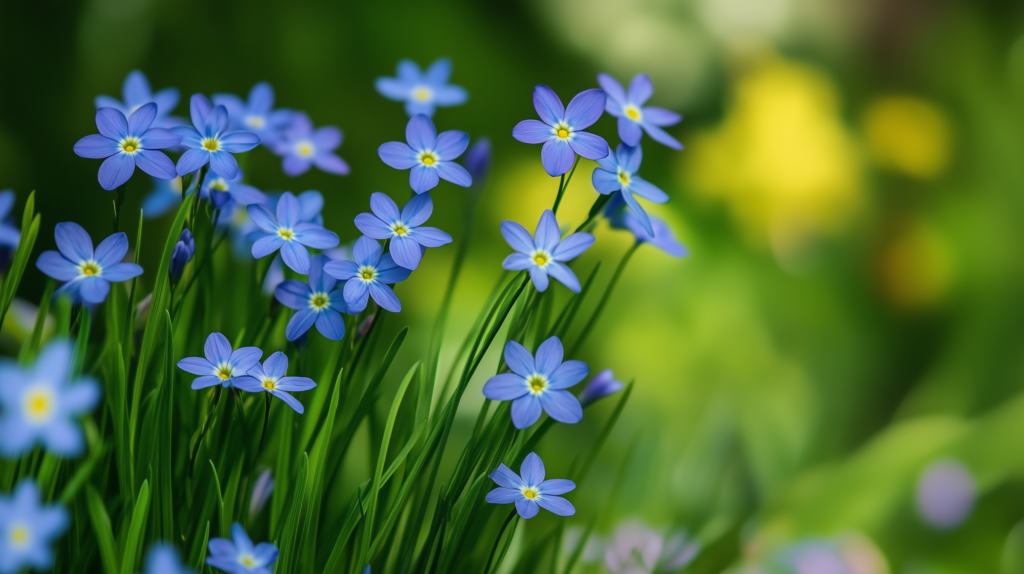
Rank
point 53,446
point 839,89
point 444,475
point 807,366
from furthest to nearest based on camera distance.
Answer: point 839,89 → point 807,366 → point 444,475 → point 53,446

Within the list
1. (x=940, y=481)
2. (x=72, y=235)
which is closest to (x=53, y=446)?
(x=72, y=235)

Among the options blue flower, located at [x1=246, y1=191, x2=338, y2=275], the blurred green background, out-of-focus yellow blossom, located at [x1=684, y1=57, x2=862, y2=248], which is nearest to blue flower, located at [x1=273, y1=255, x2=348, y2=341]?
blue flower, located at [x1=246, y1=191, x2=338, y2=275]

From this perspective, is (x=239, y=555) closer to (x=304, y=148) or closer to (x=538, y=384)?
(x=538, y=384)

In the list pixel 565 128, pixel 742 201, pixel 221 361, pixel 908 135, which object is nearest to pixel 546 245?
pixel 565 128

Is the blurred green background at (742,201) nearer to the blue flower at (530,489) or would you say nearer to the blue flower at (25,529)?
the blue flower at (530,489)

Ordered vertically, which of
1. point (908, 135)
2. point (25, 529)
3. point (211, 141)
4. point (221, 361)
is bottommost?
point (25, 529)

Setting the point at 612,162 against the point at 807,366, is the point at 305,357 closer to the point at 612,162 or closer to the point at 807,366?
the point at 612,162
